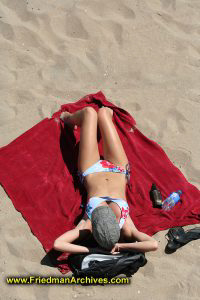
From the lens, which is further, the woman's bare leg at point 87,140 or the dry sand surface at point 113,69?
the dry sand surface at point 113,69

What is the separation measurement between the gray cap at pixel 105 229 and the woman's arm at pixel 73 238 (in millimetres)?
275

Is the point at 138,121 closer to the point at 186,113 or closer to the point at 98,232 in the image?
the point at 186,113

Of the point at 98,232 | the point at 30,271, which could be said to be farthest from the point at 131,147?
the point at 30,271

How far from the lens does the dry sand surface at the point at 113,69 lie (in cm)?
558

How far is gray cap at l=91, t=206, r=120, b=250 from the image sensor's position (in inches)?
167

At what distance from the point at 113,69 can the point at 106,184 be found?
7.38 ft

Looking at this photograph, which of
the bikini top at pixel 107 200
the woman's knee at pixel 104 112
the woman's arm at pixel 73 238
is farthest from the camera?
the woman's knee at pixel 104 112

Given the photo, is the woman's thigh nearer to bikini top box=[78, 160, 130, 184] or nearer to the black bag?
bikini top box=[78, 160, 130, 184]

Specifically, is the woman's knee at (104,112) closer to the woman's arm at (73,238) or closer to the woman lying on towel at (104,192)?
the woman lying on towel at (104,192)

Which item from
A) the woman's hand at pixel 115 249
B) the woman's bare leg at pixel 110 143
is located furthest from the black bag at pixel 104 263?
the woman's bare leg at pixel 110 143

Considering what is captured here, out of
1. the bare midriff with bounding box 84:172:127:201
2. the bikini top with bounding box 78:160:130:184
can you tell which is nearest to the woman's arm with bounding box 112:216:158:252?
the bare midriff with bounding box 84:172:127:201

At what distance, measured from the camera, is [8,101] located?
5859 mm

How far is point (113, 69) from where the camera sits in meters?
6.49

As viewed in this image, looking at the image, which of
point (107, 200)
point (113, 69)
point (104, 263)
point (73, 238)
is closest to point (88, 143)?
point (107, 200)
